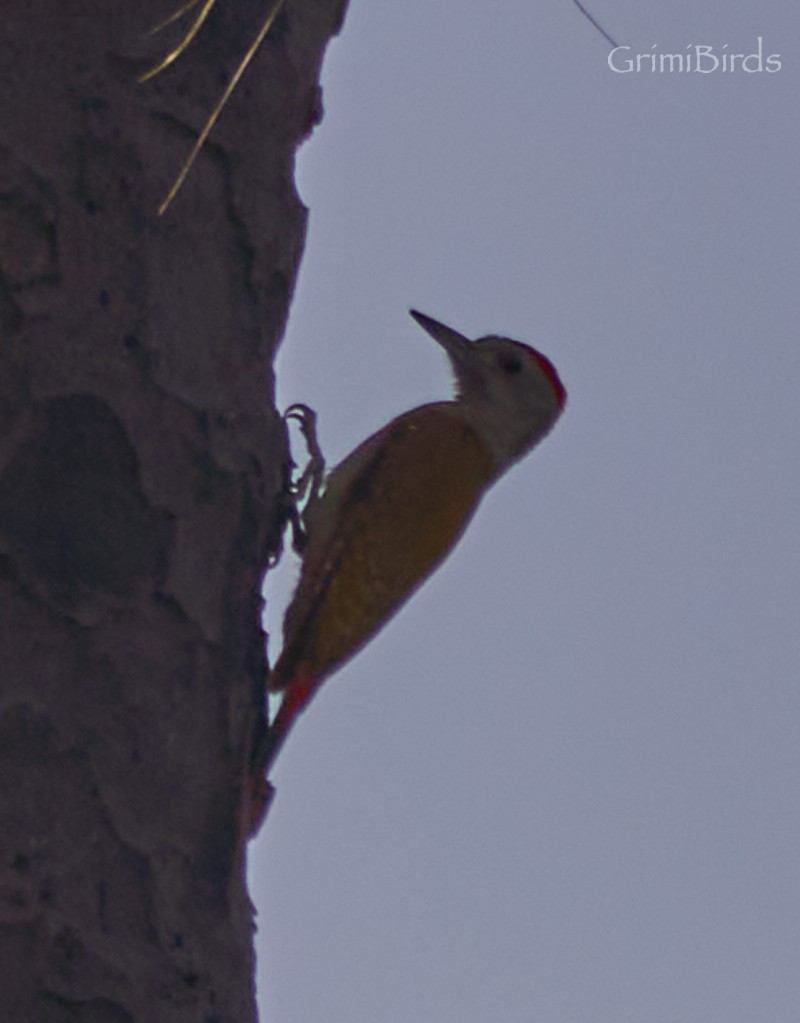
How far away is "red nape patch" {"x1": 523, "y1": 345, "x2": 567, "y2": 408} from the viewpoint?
556cm

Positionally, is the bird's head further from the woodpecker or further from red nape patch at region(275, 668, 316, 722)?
red nape patch at region(275, 668, 316, 722)

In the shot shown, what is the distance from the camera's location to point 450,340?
18.3 ft

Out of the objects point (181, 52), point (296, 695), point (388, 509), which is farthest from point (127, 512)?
point (388, 509)

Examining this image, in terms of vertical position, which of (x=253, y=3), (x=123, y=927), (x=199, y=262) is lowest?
(x=123, y=927)

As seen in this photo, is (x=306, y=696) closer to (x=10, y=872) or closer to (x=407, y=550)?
(x=407, y=550)

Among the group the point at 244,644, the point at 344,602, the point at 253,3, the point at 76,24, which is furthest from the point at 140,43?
the point at 344,602

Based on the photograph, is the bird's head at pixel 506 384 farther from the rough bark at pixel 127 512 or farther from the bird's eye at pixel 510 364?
the rough bark at pixel 127 512

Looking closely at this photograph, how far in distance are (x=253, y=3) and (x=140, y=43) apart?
1.13 feet

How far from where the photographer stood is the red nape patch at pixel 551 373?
18.2 ft

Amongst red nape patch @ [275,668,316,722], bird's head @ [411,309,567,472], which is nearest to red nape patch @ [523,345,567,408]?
bird's head @ [411,309,567,472]

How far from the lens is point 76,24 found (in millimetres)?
2871

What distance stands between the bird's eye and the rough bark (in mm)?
2417

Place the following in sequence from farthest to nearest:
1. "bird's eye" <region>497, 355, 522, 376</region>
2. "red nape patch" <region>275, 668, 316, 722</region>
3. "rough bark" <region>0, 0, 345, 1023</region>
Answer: "bird's eye" <region>497, 355, 522, 376</region>
"red nape patch" <region>275, 668, 316, 722</region>
"rough bark" <region>0, 0, 345, 1023</region>

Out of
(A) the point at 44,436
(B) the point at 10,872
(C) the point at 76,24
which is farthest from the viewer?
(C) the point at 76,24
